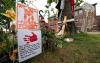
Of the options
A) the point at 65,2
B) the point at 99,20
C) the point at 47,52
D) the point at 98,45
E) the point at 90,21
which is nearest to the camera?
the point at 47,52

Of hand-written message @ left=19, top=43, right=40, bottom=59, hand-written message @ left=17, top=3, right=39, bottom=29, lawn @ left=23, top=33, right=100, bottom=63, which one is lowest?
lawn @ left=23, top=33, right=100, bottom=63

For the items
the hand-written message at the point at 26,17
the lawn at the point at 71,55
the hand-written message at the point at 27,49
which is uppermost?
the hand-written message at the point at 26,17

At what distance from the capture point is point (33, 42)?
5.42 meters

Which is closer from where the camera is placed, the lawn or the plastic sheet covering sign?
the plastic sheet covering sign

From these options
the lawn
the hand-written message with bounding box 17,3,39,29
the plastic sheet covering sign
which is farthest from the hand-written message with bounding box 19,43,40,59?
the hand-written message with bounding box 17,3,39,29

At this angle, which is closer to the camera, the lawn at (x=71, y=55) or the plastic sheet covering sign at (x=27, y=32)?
the plastic sheet covering sign at (x=27, y=32)

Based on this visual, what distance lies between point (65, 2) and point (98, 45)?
3.27 meters

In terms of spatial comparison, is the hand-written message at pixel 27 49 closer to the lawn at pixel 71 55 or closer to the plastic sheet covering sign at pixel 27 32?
the plastic sheet covering sign at pixel 27 32

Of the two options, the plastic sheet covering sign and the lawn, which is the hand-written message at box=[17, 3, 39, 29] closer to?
the plastic sheet covering sign

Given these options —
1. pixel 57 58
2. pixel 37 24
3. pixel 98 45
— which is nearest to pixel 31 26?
pixel 37 24

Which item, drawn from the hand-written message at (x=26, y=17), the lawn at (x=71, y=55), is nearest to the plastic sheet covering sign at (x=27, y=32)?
the hand-written message at (x=26, y=17)

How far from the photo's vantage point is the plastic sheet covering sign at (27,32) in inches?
191

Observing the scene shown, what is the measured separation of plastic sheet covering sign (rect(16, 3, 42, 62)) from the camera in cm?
486

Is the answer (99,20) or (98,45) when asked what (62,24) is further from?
(99,20)
